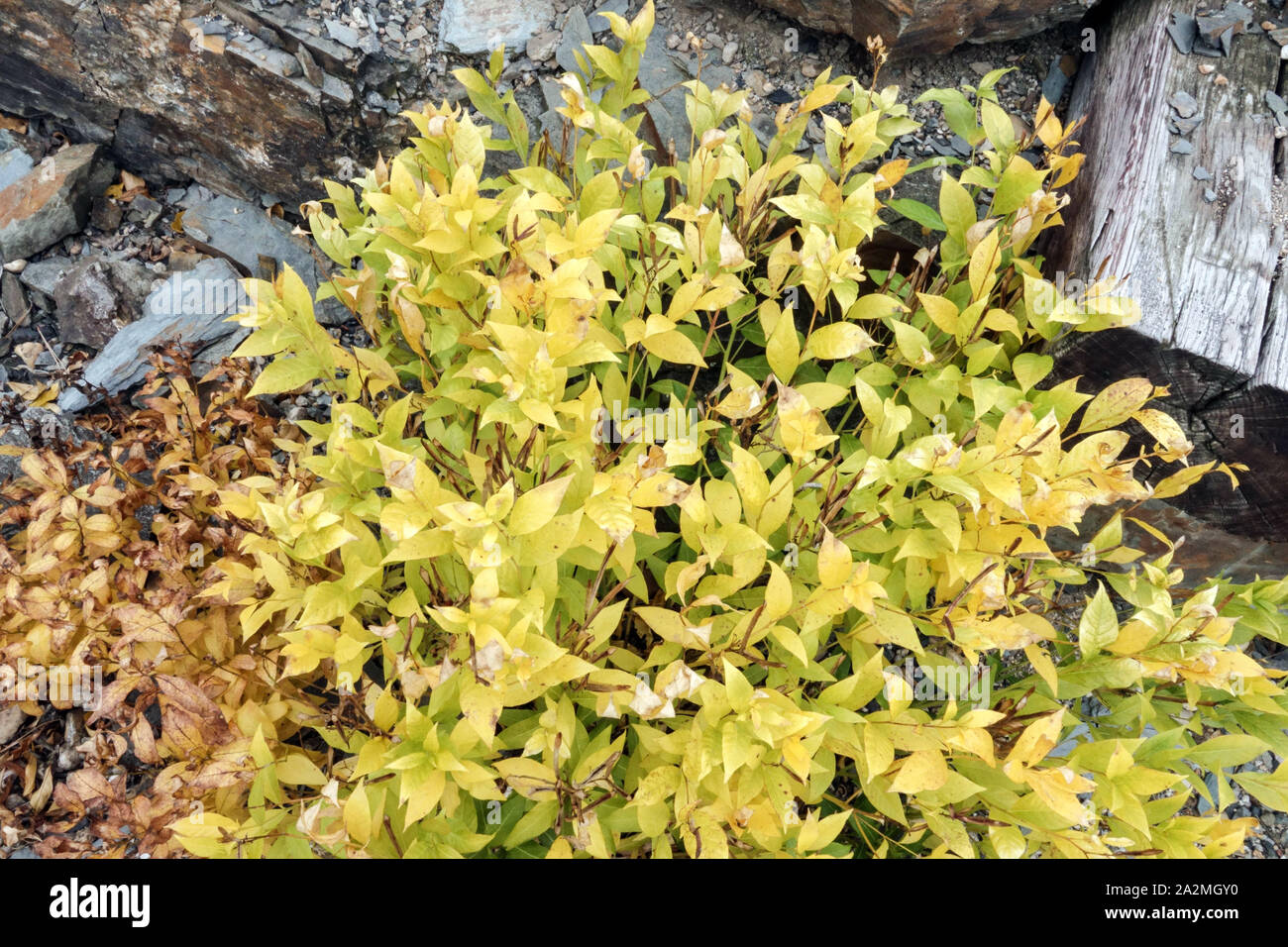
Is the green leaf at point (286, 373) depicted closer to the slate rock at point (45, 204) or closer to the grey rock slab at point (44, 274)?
the grey rock slab at point (44, 274)

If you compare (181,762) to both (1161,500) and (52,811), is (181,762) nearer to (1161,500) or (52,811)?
(52,811)

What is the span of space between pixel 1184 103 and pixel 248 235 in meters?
3.46

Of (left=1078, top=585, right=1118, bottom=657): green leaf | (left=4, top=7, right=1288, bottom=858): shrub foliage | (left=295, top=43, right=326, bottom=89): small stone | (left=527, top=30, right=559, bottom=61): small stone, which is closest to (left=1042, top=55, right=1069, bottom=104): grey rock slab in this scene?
(left=4, top=7, right=1288, bottom=858): shrub foliage

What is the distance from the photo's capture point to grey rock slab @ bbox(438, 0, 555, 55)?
308 centimetres

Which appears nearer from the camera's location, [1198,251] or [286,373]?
[286,373]

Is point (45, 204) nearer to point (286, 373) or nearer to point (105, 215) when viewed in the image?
point (105, 215)

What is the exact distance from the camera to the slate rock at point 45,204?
3.43 metres

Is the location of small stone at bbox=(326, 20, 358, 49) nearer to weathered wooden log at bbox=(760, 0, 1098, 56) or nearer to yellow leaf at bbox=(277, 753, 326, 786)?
weathered wooden log at bbox=(760, 0, 1098, 56)

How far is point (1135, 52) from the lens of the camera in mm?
2727

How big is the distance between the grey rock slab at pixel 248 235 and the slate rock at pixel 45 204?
1.42ft

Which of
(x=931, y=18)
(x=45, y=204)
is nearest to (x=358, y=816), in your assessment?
(x=931, y=18)

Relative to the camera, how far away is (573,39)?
3.04 metres

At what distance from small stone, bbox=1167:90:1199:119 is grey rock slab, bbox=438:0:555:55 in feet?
6.96

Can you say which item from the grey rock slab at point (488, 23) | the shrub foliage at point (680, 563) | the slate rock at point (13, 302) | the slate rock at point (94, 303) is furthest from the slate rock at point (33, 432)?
the grey rock slab at point (488, 23)
